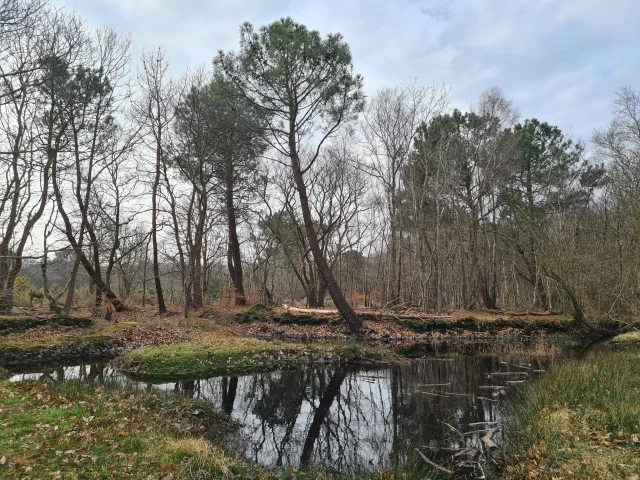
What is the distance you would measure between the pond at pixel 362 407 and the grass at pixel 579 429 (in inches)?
19.9

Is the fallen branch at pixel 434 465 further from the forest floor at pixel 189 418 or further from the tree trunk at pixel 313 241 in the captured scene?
the tree trunk at pixel 313 241

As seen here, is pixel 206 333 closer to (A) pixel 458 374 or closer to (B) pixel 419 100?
(A) pixel 458 374

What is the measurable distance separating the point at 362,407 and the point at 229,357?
16.0ft

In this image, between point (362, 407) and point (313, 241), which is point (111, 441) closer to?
point (362, 407)

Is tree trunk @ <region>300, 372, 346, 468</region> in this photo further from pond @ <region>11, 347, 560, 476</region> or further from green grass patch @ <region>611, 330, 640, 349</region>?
green grass patch @ <region>611, 330, 640, 349</region>

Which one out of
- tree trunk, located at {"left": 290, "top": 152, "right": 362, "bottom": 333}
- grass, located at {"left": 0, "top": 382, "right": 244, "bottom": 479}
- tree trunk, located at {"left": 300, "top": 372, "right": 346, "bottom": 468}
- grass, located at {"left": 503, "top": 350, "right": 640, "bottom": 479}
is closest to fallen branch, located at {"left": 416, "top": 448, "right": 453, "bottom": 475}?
grass, located at {"left": 503, "top": 350, "right": 640, "bottom": 479}

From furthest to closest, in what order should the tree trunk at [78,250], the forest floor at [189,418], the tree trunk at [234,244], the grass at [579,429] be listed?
the tree trunk at [234,244], the tree trunk at [78,250], the grass at [579,429], the forest floor at [189,418]

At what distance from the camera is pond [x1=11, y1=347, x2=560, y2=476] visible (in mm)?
5789

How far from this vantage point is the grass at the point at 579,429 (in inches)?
176

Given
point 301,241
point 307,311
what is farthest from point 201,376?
point 301,241

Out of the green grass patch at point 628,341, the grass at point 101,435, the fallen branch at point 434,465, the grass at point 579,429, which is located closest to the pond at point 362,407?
the fallen branch at point 434,465

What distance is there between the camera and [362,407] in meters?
8.14

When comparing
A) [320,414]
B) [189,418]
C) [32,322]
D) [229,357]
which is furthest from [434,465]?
[32,322]

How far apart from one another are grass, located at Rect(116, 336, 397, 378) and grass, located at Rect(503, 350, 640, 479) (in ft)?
19.4
